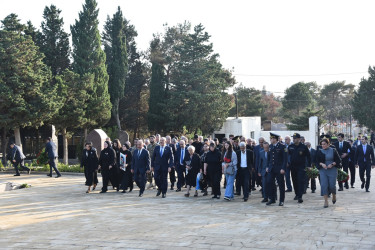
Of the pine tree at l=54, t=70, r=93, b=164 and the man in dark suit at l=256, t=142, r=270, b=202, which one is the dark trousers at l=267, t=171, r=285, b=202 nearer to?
the man in dark suit at l=256, t=142, r=270, b=202

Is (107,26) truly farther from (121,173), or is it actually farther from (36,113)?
(121,173)

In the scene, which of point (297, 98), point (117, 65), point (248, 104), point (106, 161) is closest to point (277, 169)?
point (106, 161)

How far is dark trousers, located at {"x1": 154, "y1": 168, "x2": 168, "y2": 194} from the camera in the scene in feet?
41.4

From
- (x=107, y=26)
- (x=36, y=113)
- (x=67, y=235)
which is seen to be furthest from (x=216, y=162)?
(x=107, y=26)

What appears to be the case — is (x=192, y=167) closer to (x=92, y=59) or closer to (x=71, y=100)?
(x=71, y=100)

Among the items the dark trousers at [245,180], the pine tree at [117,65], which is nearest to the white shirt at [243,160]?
the dark trousers at [245,180]

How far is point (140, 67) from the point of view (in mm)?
49125

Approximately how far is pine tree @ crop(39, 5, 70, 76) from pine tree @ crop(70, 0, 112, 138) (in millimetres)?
3531

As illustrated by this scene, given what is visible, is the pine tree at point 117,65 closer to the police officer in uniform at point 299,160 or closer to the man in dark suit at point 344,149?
the man in dark suit at point 344,149

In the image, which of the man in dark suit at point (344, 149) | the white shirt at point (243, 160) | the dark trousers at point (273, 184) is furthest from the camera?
the man in dark suit at point (344, 149)

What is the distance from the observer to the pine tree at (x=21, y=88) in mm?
27078

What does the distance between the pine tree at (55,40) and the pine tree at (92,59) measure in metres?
3.53

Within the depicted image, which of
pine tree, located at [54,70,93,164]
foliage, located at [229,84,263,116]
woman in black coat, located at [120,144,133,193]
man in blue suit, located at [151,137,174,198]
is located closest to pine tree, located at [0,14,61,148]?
pine tree, located at [54,70,93,164]

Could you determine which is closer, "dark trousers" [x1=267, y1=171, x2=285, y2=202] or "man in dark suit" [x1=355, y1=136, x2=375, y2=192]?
"dark trousers" [x1=267, y1=171, x2=285, y2=202]
